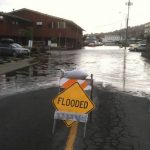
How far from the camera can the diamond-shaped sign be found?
813 cm

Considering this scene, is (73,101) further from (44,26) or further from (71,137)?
(44,26)

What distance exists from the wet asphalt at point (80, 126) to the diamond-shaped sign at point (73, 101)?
1.99 feet

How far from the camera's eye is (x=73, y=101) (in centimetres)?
815

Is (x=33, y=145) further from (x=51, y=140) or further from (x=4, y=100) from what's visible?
(x=4, y=100)

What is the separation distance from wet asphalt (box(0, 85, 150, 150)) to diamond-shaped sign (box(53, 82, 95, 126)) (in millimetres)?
608

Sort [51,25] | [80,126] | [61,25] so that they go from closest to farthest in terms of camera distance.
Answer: [80,126]
[51,25]
[61,25]

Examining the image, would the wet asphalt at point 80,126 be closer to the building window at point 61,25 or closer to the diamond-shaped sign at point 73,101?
the diamond-shaped sign at point 73,101

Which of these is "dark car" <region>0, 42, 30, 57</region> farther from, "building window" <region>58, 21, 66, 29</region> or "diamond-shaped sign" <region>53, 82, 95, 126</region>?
"diamond-shaped sign" <region>53, 82, 95, 126</region>

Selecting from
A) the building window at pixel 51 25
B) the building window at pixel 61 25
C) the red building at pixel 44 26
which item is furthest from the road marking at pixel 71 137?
the building window at pixel 61 25

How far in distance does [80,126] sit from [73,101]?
115 cm

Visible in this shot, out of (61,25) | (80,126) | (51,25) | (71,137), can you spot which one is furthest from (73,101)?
(61,25)

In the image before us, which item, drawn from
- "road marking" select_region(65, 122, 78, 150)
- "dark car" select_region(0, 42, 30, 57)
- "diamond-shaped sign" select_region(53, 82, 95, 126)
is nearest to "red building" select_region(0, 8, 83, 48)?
"dark car" select_region(0, 42, 30, 57)

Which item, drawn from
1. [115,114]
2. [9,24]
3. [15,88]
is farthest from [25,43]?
[115,114]

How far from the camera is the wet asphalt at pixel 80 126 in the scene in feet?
24.8
